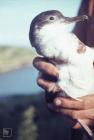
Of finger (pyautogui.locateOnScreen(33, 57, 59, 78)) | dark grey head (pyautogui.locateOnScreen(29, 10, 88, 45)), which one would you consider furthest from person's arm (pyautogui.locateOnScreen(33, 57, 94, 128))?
dark grey head (pyautogui.locateOnScreen(29, 10, 88, 45))

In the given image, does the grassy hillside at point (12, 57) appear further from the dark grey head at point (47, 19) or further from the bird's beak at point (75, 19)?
the bird's beak at point (75, 19)

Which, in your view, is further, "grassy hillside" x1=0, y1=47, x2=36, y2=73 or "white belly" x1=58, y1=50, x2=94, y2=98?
"grassy hillside" x1=0, y1=47, x2=36, y2=73

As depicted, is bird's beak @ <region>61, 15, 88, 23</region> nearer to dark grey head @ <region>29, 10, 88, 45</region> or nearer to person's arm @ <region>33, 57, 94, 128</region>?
dark grey head @ <region>29, 10, 88, 45</region>

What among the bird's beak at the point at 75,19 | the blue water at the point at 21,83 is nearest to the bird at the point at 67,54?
the bird's beak at the point at 75,19

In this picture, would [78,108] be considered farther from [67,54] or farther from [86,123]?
[67,54]

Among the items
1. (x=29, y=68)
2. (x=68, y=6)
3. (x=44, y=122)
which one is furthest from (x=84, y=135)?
(x=68, y=6)

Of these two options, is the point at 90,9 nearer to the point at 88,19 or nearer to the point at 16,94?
the point at 88,19

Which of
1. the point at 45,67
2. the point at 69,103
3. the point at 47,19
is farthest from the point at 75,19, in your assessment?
the point at 69,103
